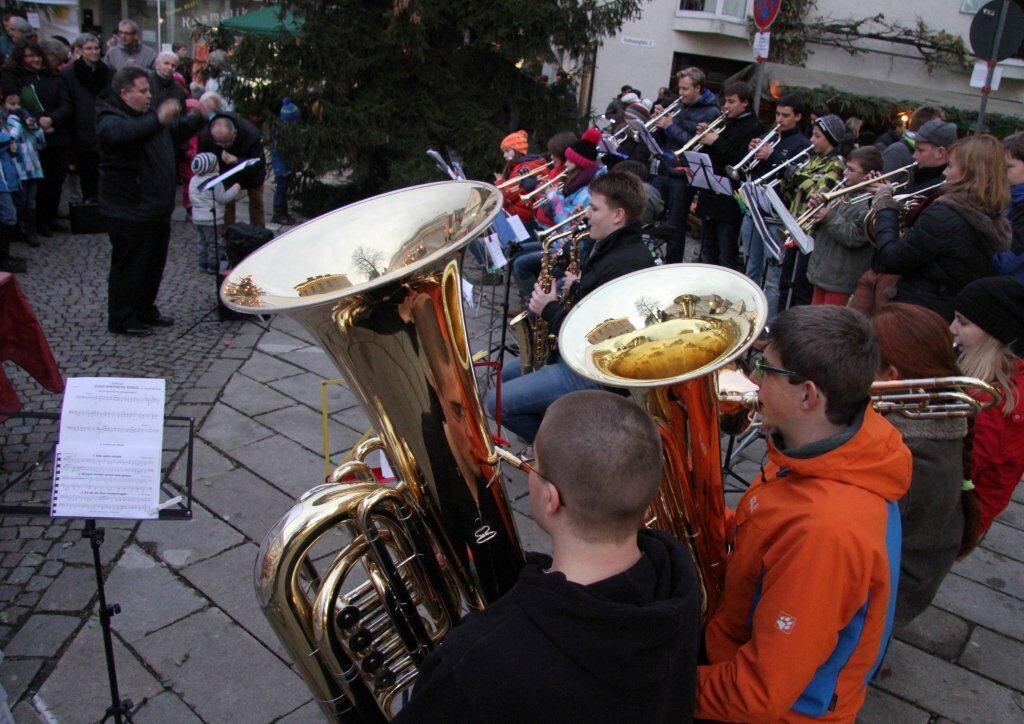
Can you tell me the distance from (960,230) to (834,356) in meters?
2.97

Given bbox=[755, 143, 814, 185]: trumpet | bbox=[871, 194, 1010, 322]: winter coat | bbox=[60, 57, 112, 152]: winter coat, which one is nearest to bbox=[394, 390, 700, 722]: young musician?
bbox=[871, 194, 1010, 322]: winter coat

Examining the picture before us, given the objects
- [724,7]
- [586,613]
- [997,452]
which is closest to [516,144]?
[997,452]

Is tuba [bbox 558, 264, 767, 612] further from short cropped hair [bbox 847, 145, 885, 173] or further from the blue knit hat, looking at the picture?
the blue knit hat

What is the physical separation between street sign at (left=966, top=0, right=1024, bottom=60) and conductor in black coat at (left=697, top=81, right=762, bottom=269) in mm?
1781

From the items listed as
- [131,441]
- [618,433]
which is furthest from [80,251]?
[618,433]

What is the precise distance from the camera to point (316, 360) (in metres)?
5.47

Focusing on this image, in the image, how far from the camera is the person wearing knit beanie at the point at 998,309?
2.64 meters

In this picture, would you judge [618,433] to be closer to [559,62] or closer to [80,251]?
[80,251]

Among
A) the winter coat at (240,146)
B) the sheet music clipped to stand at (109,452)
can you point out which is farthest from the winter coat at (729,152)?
the sheet music clipped to stand at (109,452)

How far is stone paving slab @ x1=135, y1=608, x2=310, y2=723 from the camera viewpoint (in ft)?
8.52

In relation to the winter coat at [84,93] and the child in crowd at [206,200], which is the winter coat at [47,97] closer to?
the winter coat at [84,93]

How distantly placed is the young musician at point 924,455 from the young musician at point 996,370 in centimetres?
59

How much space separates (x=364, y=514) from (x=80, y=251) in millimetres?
7136

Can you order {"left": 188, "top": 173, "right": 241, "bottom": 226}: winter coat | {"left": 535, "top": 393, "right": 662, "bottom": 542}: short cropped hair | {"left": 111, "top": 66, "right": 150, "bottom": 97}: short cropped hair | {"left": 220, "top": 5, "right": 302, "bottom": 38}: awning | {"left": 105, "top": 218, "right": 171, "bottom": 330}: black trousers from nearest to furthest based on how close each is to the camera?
{"left": 535, "top": 393, "right": 662, "bottom": 542}: short cropped hair
{"left": 111, "top": 66, "right": 150, "bottom": 97}: short cropped hair
{"left": 105, "top": 218, "right": 171, "bottom": 330}: black trousers
{"left": 188, "top": 173, "right": 241, "bottom": 226}: winter coat
{"left": 220, "top": 5, "right": 302, "bottom": 38}: awning
